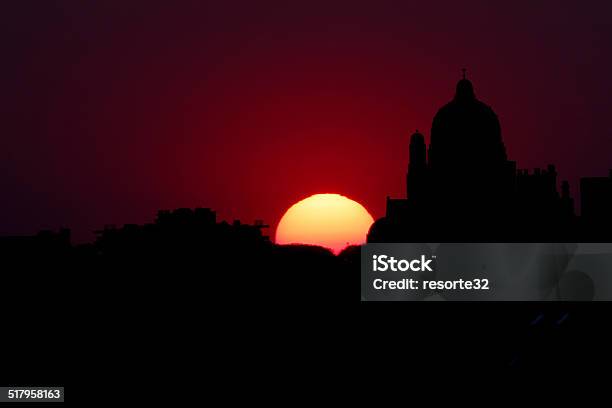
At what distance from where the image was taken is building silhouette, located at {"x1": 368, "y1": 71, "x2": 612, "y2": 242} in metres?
157

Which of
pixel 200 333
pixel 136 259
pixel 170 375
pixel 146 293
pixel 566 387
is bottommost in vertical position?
pixel 566 387

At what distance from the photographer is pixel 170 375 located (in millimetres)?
31438

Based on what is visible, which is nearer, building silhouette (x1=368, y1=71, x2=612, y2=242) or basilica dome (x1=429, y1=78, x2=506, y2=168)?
building silhouette (x1=368, y1=71, x2=612, y2=242)

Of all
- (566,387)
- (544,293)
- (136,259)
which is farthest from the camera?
(136,259)

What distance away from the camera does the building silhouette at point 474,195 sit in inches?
6171

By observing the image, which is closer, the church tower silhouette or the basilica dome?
the church tower silhouette

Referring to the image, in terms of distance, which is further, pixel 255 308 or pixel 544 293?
pixel 544 293

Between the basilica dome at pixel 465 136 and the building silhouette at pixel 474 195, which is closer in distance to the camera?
the building silhouette at pixel 474 195

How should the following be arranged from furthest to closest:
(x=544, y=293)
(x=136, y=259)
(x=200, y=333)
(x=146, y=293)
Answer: (x=136, y=259) → (x=544, y=293) → (x=146, y=293) → (x=200, y=333)

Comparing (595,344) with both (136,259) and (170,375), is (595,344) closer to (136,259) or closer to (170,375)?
(170,375)

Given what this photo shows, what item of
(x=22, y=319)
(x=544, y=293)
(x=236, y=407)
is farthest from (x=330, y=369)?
(x=544, y=293)

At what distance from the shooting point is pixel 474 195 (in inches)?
6742

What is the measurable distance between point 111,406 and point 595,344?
10.9 metres

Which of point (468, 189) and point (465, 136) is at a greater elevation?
point (465, 136)
